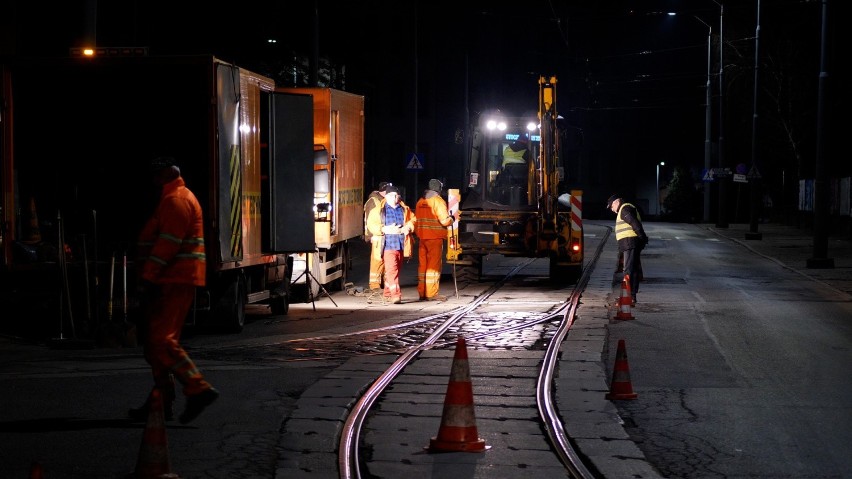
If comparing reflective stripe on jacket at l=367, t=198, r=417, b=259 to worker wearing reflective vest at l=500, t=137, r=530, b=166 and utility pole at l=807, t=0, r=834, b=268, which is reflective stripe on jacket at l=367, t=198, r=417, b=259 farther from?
utility pole at l=807, t=0, r=834, b=268

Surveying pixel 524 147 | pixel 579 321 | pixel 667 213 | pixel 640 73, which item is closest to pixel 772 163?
pixel 667 213

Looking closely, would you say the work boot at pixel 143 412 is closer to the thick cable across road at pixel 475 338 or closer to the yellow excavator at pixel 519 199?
the thick cable across road at pixel 475 338

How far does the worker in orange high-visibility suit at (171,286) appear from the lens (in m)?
8.63

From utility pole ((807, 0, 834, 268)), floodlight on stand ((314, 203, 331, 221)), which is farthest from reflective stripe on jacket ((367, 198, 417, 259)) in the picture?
utility pole ((807, 0, 834, 268))

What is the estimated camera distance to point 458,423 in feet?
26.7

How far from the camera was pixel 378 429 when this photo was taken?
29.5 ft

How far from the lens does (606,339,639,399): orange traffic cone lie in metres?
10.3

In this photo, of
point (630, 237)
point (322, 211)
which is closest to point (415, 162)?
point (322, 211)

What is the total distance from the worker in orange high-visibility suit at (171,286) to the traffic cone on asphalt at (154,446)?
1699 mm

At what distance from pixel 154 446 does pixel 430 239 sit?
41.1 ft

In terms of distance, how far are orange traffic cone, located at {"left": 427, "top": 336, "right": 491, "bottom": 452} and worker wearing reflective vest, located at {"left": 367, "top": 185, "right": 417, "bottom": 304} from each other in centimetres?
1066

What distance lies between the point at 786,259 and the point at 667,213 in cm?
3672

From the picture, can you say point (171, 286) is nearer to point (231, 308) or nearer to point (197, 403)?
point (197, 403)

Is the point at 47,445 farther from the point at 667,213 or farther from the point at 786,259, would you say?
the point at 667,213
